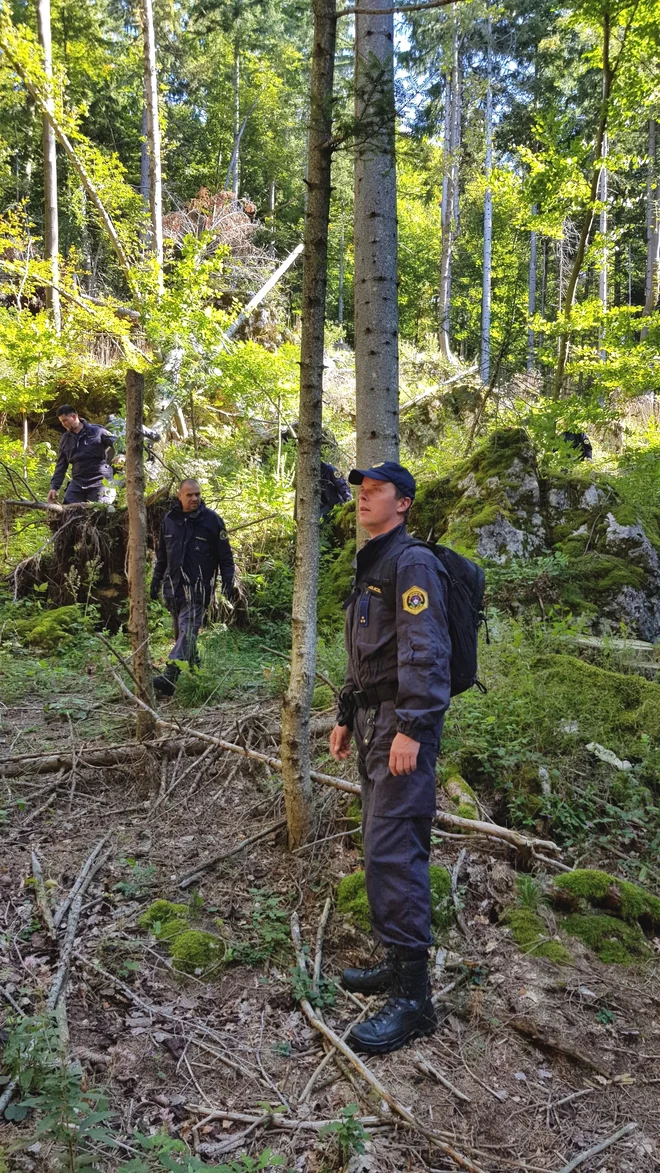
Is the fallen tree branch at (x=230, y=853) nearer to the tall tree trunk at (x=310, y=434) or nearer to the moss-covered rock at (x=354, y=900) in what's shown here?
the tall tree trunk at (x=310, y=434)

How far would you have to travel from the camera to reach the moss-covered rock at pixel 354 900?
3.21 m

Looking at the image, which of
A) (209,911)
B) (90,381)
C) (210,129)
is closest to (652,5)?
(209,911)

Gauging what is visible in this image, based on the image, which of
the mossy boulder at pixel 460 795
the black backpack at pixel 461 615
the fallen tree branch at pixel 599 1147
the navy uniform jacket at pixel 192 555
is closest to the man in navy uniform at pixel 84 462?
the navy uniform jacket at pixel 192 555

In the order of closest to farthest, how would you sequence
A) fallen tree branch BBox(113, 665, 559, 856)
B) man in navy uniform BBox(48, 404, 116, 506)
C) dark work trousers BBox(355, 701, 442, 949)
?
1. dark work trousers BBox(355, 701, 442, 949)
2. fallen tree branch BBox(113, 665, 559, 856)
3. man in navy uniform BBox(48, 404, 116, 506)

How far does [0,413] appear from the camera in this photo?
42.7ft

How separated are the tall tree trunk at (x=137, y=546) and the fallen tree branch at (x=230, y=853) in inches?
56.2

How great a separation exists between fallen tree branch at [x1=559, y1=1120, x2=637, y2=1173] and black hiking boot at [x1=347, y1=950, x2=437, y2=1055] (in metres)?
0.67

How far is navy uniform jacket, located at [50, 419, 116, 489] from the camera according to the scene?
8.75 meters

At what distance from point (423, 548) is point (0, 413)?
505 inches

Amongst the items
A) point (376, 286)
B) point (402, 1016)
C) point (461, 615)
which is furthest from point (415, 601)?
point (376, 286)

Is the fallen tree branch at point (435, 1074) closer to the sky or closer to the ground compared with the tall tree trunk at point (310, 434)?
closer to the ground

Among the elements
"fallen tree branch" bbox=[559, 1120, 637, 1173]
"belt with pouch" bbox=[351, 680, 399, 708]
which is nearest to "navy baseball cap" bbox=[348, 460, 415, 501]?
"belt with pouch" bbox=[351, 680, 399, 708]

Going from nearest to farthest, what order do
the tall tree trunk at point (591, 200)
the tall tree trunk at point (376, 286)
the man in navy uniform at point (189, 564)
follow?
1. the tall tree trunk at point (376, 286)
2. the man in navy uniform at point (189, 564)
3. the tall tree trunk at point (591, 200)

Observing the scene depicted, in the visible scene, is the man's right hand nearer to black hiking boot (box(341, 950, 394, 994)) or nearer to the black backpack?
the black backpack
